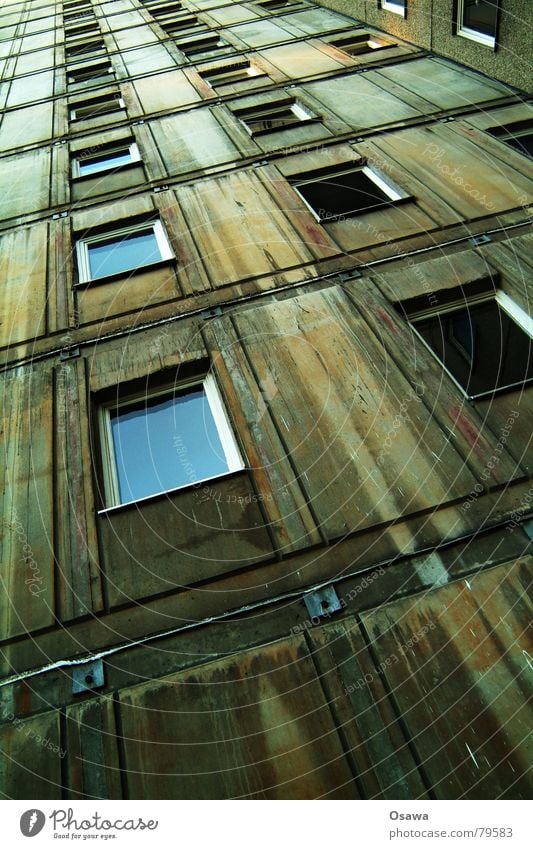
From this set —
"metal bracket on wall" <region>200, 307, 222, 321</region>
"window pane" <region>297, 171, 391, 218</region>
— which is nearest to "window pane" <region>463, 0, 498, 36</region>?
"window pane" <region>297, 171, 391, 218</region>

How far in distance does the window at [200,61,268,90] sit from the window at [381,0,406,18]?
4.13 metres

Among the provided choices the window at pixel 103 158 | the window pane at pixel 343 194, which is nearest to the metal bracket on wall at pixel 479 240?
the window pane at pixel 343 194

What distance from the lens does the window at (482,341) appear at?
5.76 m

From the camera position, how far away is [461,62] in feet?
38.8

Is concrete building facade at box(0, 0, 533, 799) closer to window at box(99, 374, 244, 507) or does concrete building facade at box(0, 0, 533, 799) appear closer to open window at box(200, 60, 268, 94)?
window at box(99, 374, 244, 507)

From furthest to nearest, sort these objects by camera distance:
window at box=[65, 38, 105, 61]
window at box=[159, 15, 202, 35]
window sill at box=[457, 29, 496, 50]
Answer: window at box=[65, 38, 105, 61] < window at box=[159, 15, 202, 35] < window sill at box=[457, 29, 496, 50]

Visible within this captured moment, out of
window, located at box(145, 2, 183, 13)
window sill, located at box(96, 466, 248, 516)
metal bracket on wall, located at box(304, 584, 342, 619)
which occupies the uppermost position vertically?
window, located at box(145, 2, 183, 13)

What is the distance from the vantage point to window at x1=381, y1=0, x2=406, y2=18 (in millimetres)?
13913

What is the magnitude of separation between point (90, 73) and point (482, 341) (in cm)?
1715

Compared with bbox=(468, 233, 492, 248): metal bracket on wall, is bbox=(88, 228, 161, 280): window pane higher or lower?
higher
